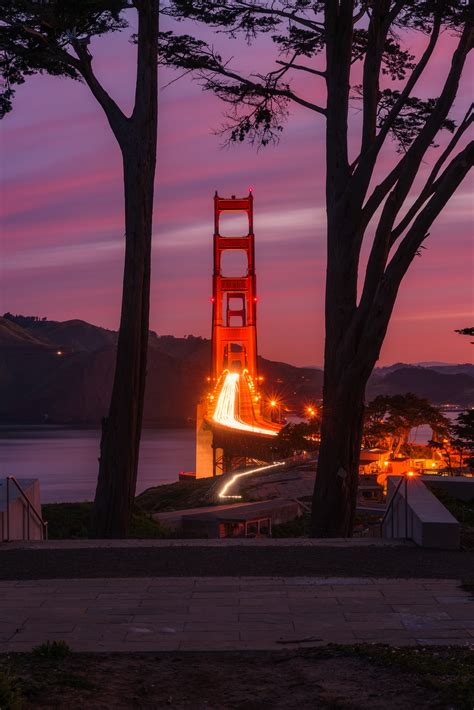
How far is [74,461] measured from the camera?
126750 millimetres

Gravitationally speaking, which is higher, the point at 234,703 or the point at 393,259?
the point at 393,259

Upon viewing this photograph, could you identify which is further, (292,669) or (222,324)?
(222,324)

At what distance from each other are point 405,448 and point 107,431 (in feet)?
126

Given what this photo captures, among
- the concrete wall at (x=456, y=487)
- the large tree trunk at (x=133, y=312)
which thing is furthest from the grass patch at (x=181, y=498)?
the large tree trunk at (x=133, y=312)

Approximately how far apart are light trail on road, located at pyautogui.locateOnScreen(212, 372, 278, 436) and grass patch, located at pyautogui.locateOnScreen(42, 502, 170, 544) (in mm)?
48271

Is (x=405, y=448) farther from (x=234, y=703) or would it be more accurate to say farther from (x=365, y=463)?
(x=234, y=703)

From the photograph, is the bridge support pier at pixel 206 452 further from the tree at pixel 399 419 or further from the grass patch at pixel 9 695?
the grass patch at pixel 9 695

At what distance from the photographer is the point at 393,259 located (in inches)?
464

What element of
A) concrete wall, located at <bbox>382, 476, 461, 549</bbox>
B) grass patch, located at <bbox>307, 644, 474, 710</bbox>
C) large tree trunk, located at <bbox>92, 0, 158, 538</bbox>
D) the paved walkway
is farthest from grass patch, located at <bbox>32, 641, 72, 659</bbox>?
large tree trunk, located at <bbox>92, 0, 158, 538</bbox>

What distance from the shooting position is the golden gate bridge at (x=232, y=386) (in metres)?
68.3

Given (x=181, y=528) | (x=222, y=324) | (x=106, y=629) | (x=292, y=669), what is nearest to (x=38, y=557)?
(x=106, y=629)

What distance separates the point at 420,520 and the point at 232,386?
7746 cm

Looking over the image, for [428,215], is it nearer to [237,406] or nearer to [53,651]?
[53,651]

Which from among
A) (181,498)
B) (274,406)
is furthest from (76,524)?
(274,406)
